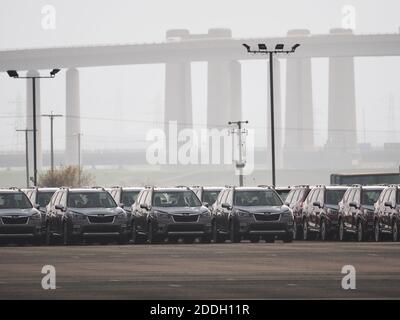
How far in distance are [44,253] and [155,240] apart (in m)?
7.99

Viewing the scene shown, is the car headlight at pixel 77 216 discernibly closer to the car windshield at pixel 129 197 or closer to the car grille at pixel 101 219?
the car grille at pixel 101 219

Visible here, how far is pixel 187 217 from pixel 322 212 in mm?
4742

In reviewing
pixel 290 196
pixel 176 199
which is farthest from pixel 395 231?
pixel 290 196

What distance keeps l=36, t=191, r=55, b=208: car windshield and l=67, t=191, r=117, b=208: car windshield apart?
4.67m

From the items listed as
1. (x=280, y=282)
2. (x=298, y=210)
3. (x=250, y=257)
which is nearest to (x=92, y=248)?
(x=250, y=257)

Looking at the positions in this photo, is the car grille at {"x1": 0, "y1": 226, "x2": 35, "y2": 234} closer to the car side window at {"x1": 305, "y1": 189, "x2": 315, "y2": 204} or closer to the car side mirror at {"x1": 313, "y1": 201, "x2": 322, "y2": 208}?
the car side mirror at {"x1": 313, "y1": 201, "x2": 322, "y2": 208}

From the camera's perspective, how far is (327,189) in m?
46.7

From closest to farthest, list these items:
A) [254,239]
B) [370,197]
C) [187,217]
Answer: [187,217]
[254,239]
[370,197]

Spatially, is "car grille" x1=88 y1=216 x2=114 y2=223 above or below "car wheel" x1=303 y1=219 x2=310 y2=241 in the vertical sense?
above

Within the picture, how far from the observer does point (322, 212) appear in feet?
150

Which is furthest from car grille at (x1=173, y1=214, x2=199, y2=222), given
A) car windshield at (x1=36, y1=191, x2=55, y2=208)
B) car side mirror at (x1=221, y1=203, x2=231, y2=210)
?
car windshield at (x1=36, y1=191, x2=55, y2=208)

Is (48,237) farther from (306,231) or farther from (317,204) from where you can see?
(306,231)

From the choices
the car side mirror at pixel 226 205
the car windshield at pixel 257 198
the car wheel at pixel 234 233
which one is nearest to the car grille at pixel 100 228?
the car side mirror at pixel 226 205

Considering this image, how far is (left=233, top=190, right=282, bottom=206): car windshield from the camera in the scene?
43.8 metres
